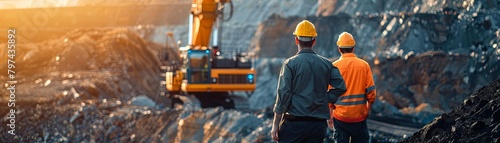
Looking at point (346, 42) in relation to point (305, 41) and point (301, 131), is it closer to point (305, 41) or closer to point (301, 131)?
point (305, 41)

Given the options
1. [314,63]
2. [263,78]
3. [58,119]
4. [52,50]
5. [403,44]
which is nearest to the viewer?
[314,63]

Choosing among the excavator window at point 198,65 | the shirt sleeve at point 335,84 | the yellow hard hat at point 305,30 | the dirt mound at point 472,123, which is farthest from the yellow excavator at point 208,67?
the yellow hard hat at point 305,30

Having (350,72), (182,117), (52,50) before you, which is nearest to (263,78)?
(52,50)

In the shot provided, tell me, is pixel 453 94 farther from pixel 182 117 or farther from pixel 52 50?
pixel 52 50

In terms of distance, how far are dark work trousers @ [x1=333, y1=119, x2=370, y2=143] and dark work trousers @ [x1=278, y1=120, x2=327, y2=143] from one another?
107 centimetres

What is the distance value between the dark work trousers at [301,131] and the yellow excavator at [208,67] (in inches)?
603

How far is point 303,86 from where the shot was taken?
19.1 feet

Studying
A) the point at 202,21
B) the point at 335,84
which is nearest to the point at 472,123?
the point at 335,84

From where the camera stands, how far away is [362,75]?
6875mm

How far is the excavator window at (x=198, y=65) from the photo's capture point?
21.2m

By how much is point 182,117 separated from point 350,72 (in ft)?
35.0

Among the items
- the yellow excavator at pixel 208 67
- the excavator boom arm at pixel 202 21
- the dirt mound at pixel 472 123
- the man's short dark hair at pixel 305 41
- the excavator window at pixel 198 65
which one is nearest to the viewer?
the man's short dark hair at pixel 305 41

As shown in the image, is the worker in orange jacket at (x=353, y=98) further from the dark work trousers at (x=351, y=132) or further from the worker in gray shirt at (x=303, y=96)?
the worker in gray shirt at (x=303, y=96)

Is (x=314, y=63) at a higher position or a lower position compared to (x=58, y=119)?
higher
